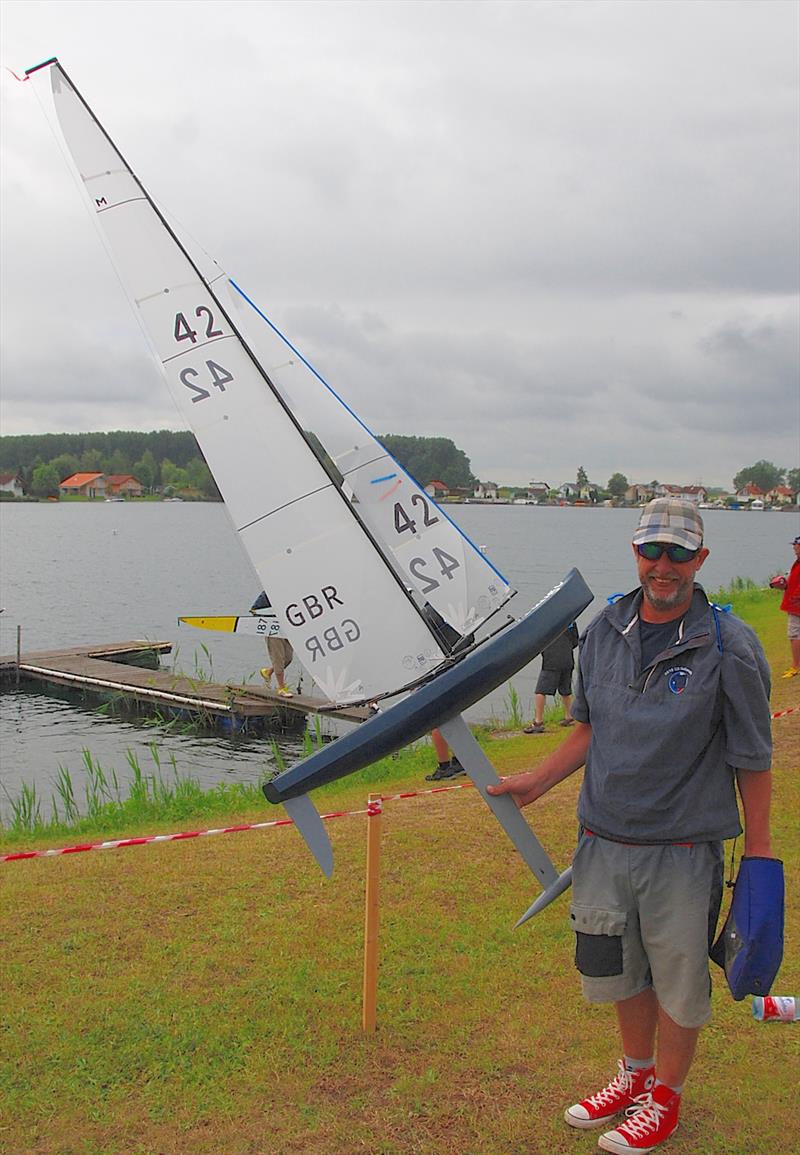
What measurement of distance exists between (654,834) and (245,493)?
3.81 m

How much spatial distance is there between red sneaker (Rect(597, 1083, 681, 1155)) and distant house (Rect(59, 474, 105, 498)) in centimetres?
16145

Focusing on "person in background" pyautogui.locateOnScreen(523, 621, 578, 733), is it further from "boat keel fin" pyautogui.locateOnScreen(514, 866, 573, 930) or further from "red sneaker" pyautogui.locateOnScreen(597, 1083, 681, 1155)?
"red sneaker" pyautogui.locateOnScreen(597, 1083, 681, 1155)

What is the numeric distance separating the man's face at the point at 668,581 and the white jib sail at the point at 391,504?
3.54 meters

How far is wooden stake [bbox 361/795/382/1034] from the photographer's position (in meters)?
4.13

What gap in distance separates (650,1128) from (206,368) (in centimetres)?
480

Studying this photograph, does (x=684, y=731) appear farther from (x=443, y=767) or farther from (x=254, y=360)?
(x=443, y=767)

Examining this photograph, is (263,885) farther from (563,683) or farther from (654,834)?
(563,683)

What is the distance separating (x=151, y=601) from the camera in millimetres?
38156

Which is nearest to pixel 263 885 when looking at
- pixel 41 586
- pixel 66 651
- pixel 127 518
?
pixel 66 651

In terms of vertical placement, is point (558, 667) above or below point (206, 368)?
below

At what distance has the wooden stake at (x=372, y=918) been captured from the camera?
4.13 meters

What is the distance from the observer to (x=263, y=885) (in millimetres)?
5844

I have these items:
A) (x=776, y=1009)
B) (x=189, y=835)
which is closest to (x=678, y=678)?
(x=776, y=1009)

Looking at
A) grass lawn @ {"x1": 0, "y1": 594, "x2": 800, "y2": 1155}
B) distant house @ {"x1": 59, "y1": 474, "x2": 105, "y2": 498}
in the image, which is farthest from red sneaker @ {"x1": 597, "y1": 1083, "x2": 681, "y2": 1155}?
distant house @ {"x1": 59, "y1": 474, "x2": 105, "y2": 498}
